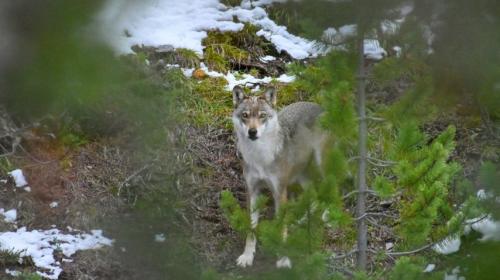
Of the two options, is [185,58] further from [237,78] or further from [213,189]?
[213,189]

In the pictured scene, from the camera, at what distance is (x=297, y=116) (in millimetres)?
7973

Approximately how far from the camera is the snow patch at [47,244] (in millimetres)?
7012

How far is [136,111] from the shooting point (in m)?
3.00

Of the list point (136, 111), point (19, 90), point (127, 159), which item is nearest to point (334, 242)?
point (127, 159)

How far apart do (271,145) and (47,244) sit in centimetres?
211

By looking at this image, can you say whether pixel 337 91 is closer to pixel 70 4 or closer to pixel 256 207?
pixel 256 207

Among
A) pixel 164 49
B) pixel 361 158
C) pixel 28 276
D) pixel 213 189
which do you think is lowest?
pixel 213 189

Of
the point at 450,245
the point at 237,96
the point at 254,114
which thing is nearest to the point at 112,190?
the point at 237,96

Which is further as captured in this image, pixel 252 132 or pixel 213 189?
pixel 213 189

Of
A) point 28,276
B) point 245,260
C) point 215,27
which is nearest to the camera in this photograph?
point 28,276

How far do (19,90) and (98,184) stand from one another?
585 cm

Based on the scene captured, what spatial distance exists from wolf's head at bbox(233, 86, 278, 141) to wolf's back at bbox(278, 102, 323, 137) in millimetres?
294

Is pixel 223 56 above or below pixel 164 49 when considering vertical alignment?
below

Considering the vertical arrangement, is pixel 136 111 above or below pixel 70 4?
below
